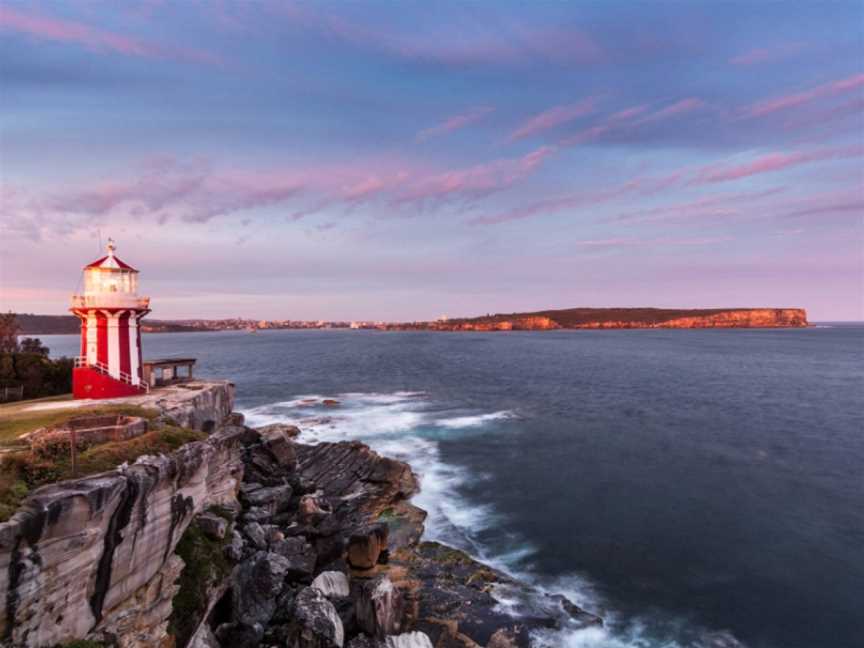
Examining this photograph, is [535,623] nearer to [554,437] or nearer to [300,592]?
[300,592]

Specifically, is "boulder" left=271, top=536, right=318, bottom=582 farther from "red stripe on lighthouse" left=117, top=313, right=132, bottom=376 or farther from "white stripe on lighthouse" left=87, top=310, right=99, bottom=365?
"white stripe on lighthouse" left=87, top=310, right=99, bottom=365

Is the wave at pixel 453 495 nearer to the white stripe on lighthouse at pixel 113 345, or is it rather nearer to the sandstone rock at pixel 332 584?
the sandstone rock at pixel 332 584

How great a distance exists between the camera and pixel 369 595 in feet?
41.0

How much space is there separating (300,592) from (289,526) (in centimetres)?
560

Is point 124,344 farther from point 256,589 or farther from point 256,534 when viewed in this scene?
point 256,589

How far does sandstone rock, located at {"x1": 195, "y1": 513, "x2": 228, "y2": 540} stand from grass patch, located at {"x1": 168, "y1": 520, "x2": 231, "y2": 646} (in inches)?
5.2

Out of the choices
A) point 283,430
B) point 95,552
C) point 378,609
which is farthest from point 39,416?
point 283,430

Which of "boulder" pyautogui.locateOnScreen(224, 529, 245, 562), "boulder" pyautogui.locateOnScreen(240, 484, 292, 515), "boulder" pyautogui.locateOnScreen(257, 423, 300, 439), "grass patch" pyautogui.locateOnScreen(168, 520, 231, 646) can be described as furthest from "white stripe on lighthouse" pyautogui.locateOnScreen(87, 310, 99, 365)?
"boulder" pyautogui.locateOnScreen(224, 529, 245, 562)

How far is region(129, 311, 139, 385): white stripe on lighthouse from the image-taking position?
2397 cm

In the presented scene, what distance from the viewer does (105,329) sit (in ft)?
76.2

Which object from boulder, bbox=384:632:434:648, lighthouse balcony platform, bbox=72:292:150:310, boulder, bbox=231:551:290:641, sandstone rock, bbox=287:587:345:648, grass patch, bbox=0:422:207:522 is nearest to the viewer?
grass patch, bbox=0:422:207:522

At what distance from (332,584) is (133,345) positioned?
57.8 feet

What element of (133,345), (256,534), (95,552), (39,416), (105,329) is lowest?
(256,534)

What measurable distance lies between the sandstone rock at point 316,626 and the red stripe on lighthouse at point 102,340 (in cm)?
1785
